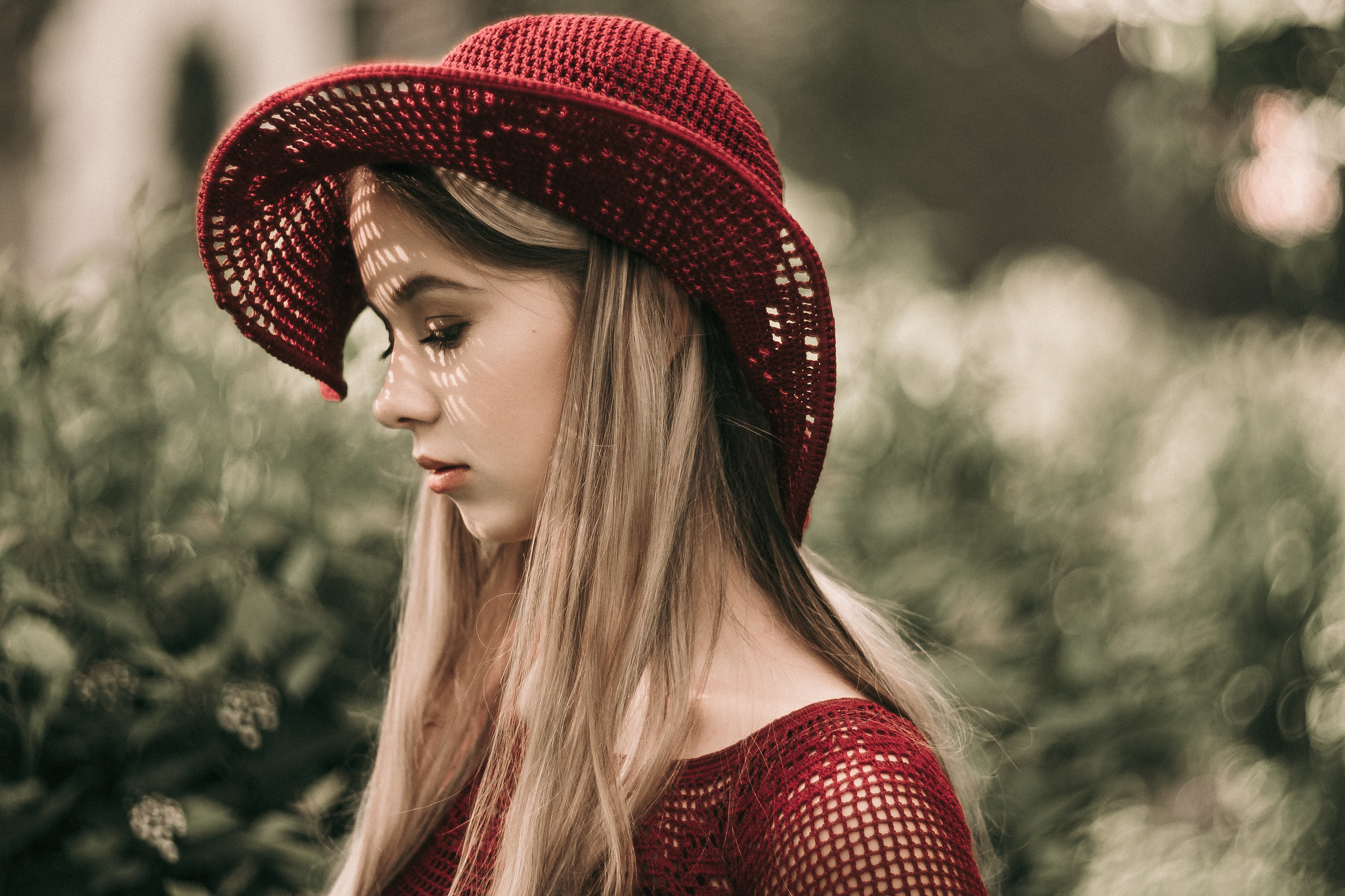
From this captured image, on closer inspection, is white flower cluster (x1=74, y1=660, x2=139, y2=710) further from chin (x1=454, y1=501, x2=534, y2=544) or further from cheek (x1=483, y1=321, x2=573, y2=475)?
cheek (x1=483, y1=321, x2=573, y2=475)

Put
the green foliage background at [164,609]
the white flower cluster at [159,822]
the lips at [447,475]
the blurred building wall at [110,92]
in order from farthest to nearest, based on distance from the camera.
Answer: the blurred building wall at [110,92]
the green foliage background at [164,609]
the white flower cluster at [159,822]
the lips at [447,475]

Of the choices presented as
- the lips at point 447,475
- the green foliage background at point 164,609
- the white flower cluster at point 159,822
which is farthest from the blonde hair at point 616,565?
the green foliage background at point 164,609

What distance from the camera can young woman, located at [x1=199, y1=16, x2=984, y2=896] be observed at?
1109mm

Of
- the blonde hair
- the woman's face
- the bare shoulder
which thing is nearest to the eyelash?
the woman's face

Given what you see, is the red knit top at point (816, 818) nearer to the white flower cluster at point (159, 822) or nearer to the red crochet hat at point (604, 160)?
the red crochet hat at point (604, 160)

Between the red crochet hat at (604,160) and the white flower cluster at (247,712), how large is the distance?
2.38ft

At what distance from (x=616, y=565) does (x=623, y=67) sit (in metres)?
0.61

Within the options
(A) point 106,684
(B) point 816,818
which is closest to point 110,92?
(A) point 106,684

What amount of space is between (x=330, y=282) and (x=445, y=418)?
0.43 m

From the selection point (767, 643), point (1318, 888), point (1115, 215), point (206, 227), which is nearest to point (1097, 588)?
point (1318, 888)

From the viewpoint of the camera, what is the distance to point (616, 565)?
1.28 metres

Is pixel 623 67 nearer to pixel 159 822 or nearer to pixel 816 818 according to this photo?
pixel 816 818

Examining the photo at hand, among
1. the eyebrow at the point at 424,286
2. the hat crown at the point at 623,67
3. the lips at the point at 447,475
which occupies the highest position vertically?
the hat crown at the point at 623,67

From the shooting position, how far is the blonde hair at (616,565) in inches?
47.9
